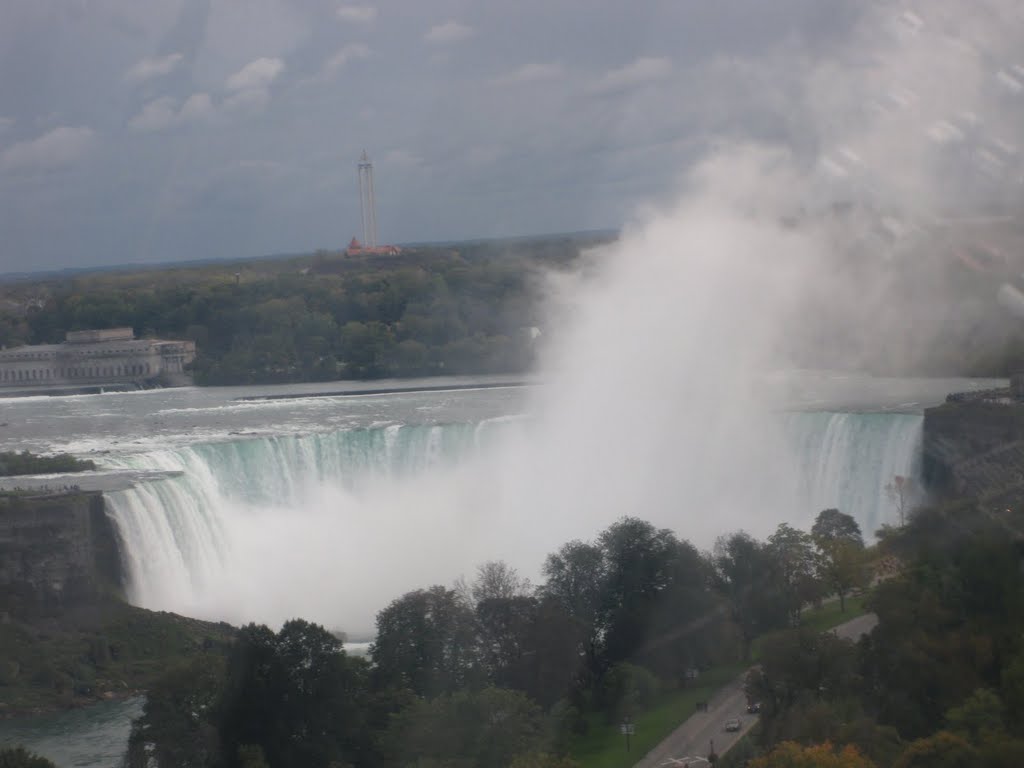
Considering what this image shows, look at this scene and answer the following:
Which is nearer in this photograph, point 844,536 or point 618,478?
point 844,536

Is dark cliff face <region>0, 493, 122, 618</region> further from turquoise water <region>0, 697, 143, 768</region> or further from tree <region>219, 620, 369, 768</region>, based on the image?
tree <region>219, 620, 369, 768</region>

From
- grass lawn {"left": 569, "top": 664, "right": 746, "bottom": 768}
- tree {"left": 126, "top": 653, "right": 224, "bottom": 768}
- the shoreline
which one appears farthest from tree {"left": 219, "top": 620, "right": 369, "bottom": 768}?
the shoreline

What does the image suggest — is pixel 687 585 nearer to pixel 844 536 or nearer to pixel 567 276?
pixel 844 536

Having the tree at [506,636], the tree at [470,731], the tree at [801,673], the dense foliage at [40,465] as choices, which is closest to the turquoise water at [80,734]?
the tree at [470,731]

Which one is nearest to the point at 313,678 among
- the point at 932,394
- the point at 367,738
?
the point at 367,738

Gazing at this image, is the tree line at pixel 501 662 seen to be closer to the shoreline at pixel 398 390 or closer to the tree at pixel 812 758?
the tree at pixel 812 758
